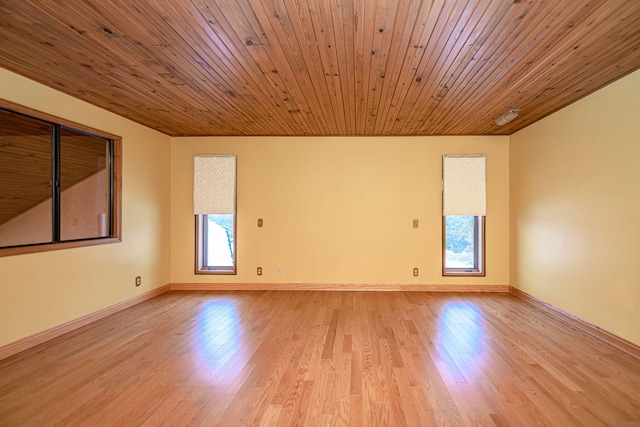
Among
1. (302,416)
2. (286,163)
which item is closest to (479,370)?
(302,416)

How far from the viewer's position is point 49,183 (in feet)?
11.6

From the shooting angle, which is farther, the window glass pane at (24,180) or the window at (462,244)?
the window at (462,244)

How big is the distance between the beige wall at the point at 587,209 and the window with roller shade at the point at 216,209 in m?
4.59

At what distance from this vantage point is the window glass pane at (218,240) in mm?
5660

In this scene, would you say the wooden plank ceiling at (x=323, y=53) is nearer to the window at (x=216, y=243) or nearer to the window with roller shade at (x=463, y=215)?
the window with roller shade at (x=463, y=215)

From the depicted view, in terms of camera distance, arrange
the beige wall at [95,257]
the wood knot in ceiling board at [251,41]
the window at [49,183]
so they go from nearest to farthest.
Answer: the wood knot in ceiling board at [251,41] < the beige wall at [95,257] < the window at [49,183]

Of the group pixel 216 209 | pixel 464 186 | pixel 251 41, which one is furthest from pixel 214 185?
pixel 464 186

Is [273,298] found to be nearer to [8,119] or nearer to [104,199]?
[104,199]

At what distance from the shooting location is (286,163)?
18.4 ft

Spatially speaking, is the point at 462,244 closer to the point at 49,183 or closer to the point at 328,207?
the point at 328,207

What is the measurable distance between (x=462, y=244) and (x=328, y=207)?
7.67ft

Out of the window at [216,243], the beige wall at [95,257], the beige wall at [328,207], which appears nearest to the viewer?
the beige wall at [95,257]

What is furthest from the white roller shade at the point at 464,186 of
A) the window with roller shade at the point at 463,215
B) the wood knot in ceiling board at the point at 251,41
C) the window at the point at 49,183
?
the window at the point at 49,183


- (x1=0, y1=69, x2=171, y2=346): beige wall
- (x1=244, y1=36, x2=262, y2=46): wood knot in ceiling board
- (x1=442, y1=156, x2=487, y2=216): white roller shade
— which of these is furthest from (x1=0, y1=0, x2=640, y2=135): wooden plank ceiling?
(x1=442, y1=156, x2=487, y2=216): white roller shade
